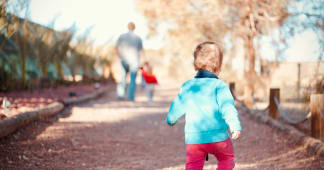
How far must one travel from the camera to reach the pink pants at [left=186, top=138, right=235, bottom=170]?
2.22 metres

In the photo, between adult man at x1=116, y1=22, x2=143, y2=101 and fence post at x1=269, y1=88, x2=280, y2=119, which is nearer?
fence post at x1=269, y1=88, x2=280, y2=119

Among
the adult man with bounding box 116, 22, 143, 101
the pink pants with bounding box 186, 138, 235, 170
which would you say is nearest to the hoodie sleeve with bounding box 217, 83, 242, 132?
the pink pants with bounding box 186, 138, 235, 170

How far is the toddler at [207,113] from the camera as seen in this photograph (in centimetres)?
222

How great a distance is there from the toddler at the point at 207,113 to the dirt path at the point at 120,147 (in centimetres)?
118

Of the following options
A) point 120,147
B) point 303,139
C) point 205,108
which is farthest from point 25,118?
point 303,139

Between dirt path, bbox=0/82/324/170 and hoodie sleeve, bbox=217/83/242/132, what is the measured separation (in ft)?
4.44

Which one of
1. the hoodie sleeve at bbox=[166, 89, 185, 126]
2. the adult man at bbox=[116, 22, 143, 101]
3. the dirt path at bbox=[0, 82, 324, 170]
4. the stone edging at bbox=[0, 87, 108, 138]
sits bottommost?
the dirt path at bbox=[0, 82, 324, 170]

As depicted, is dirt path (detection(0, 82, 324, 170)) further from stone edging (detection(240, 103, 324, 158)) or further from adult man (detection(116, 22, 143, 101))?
adult man (detection(116, 22, 143, 101))

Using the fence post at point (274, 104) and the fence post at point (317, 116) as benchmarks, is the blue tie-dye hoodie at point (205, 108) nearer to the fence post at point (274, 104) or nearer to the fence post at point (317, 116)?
the fence post at point (317, 116)

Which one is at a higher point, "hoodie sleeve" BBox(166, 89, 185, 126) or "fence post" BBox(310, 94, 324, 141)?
"hoodie sleeve" BBox(166, 89, 185, 126)

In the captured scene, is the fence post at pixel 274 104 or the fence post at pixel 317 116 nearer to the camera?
the fence post at pixel 317 116

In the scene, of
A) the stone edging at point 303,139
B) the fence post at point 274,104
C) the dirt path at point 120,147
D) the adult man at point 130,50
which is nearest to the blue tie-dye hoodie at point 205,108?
the dirt path at point 120,147

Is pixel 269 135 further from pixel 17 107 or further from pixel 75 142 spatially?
pixel 17 107

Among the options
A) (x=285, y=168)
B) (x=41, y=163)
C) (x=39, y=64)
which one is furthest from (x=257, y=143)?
(x=39, y=64)
